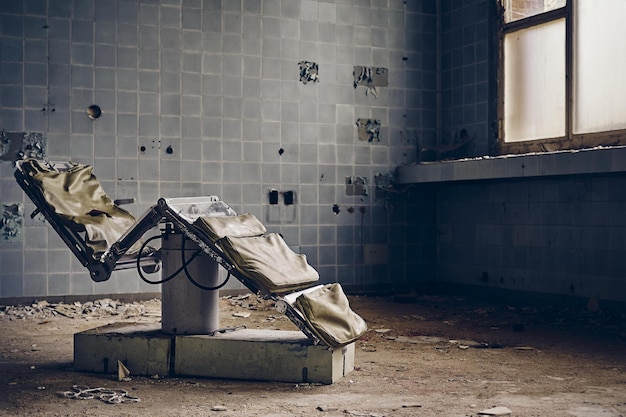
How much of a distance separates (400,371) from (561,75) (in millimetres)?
3502

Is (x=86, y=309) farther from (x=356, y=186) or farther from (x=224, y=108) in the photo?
(x=356, y=186)

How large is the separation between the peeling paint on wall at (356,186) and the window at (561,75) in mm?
1514

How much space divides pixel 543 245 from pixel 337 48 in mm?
2898

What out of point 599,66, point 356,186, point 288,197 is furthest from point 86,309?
point 599,66

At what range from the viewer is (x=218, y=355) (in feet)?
14.1

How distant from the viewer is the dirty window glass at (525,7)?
6770 millimetres

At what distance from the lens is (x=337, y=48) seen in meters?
7.84

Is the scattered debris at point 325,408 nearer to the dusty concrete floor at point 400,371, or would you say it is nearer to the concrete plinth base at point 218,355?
the dusty concrete floor at point 400,371

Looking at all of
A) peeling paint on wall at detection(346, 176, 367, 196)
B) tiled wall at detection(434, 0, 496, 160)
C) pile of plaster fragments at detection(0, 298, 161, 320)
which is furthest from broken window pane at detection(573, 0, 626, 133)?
pile of plaster fragments at detection(0, 298, 161, 320)

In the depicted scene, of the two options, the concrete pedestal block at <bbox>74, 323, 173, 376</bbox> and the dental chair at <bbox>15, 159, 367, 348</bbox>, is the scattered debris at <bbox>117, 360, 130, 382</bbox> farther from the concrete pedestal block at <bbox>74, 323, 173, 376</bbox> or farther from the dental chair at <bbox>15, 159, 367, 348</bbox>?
the dental chair at <bbox>15, 159, 367, 348</bbox>

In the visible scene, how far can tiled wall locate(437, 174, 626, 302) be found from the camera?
249 inches

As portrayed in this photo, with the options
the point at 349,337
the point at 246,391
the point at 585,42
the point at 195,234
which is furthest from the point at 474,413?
the point at 585,42

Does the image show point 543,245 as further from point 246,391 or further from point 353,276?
point 246,391

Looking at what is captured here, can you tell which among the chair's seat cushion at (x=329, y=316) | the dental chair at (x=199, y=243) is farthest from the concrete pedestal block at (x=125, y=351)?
the chair's seat cushion at (x=329, y=316)
